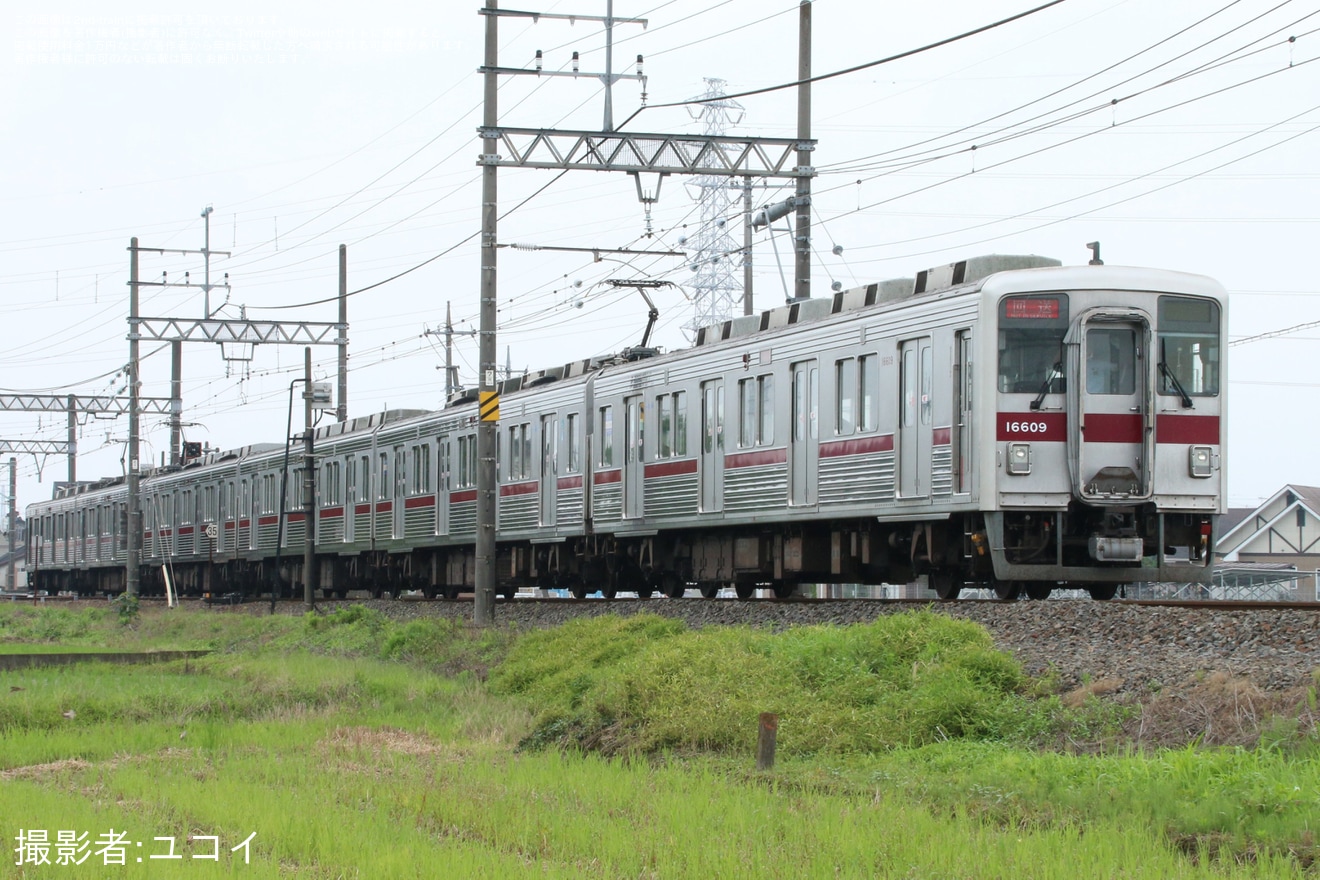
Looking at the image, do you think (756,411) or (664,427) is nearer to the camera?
(756,411)

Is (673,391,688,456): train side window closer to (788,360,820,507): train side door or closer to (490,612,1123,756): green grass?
(788,360,820,507): train side door

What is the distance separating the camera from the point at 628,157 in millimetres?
21000

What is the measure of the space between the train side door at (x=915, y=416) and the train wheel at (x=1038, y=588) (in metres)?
1.33

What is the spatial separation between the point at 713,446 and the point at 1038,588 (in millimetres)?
5254

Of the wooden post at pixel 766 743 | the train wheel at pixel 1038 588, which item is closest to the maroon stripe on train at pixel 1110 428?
the train wheel at pixel 1038 588

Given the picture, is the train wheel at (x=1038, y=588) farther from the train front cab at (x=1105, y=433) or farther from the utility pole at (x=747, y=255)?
the utility pole at (x=747, y=255)

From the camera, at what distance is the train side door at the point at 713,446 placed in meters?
19.5

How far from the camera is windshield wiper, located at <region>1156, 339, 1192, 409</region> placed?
48.0 ft

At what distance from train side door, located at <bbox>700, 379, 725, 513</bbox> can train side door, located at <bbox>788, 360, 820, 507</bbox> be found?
169cm

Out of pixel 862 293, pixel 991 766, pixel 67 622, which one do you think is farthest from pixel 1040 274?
pixel 67 622

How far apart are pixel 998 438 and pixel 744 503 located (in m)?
4.97

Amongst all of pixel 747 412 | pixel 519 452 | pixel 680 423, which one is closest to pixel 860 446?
pixel 747 412

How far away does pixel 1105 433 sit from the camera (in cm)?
1453

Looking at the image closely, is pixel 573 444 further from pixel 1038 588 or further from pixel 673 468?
pixel 1038 588
